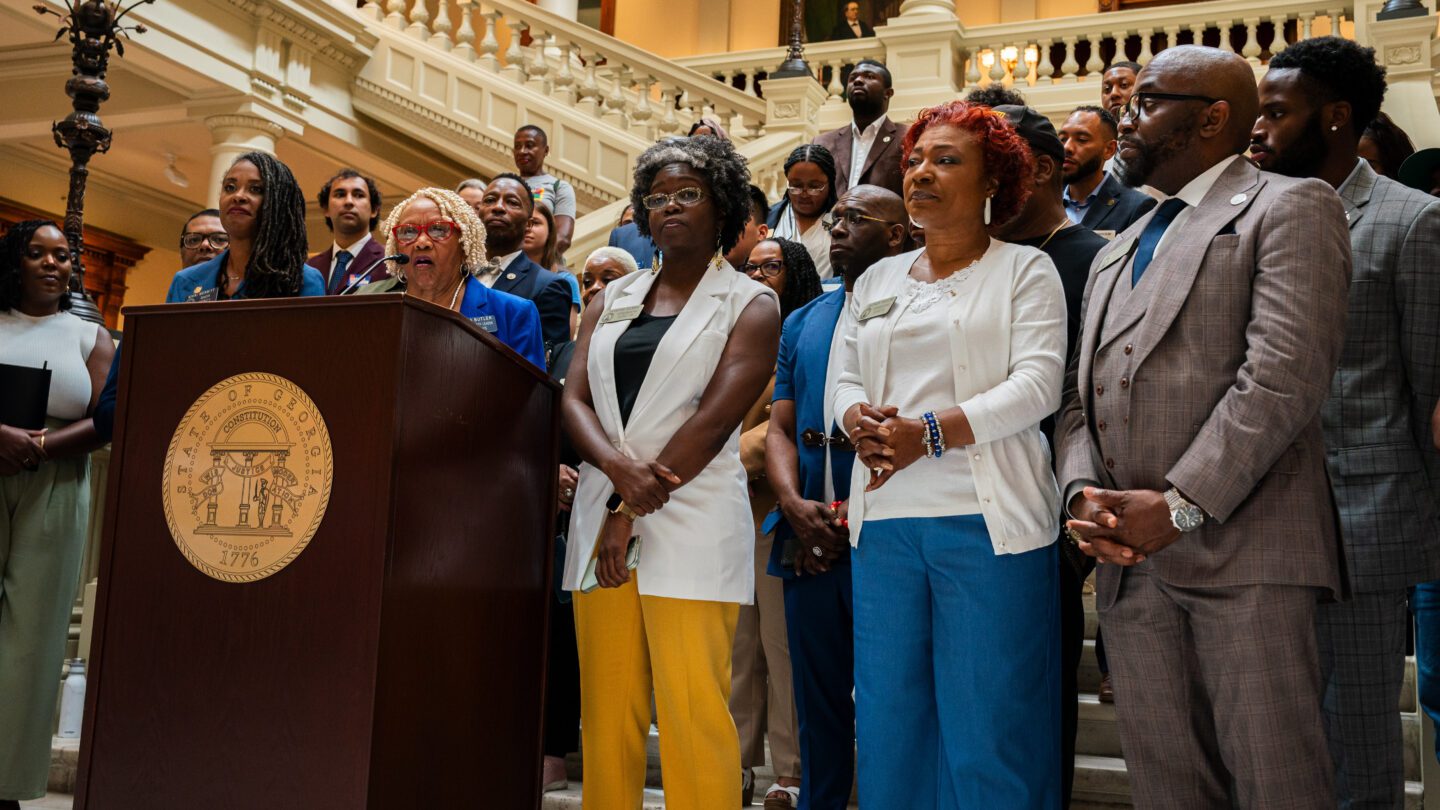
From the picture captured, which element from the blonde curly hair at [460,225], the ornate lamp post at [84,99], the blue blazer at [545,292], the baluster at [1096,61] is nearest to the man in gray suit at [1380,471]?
the blonde curly hair at [460,225]

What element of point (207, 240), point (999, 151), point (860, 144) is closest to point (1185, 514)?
point (999, 151)

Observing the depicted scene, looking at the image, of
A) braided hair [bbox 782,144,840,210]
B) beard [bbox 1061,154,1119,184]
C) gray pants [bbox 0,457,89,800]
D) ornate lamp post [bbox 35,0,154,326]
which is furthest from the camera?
ornate lamp post [bbox 35,0,154,326]

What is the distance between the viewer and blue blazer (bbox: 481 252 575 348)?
4289 mm

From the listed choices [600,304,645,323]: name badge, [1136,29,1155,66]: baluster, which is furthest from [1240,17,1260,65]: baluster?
[600,304,645,323]: name badge

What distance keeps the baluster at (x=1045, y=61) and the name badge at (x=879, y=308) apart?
8.42 metres

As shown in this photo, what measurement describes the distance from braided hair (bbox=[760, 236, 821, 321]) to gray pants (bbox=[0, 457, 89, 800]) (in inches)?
85.7

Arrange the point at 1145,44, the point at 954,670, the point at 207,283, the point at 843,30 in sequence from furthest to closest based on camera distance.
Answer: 1. the point at 843,30
2. the point at 1145,44
3. the point at 207,283
4. the point at 954,670

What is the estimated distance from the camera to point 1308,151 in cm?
270

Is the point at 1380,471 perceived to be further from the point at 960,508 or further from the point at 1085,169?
the point at 1085,169

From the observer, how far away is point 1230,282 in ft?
7.23

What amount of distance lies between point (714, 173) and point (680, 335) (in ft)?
1.36

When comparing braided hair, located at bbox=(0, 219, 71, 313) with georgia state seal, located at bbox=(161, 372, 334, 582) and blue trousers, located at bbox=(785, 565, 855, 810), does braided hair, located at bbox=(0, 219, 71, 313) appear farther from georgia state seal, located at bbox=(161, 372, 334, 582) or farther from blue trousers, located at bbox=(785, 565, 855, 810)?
blue trousers, located at bbox=(785, 565, 855, 810)

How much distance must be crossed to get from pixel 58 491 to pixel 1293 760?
3193 mm

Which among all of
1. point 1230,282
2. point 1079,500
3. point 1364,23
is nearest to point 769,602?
point 1079,500
